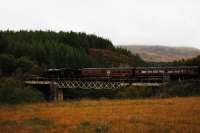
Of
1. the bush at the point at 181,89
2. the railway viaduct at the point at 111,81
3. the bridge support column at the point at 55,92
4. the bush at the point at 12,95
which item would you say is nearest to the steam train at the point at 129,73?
the railway viaduct at the point at 111,81

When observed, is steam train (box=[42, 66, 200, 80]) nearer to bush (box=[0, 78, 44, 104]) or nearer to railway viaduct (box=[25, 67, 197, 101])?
railway viaduct (box=[25, 67, 197, 101])

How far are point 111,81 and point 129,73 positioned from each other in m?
3.52

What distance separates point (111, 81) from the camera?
2808 inches

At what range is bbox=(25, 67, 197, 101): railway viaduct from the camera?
66.6 m

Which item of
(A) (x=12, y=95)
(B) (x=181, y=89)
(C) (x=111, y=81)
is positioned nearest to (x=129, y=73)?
(C) (x=111, y=81)

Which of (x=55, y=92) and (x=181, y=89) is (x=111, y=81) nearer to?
(x=55, y=92)

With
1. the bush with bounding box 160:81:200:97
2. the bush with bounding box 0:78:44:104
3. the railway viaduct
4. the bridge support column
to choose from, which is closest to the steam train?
the railway viaduct

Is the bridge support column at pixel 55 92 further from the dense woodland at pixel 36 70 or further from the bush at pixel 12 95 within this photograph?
the bush at pixel 12 95

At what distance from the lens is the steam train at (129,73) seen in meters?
66.2

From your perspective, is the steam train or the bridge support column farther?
the bridge support column

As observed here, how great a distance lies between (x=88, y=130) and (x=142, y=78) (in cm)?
4451

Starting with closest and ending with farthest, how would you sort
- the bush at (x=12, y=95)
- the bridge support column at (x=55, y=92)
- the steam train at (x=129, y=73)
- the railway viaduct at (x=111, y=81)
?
the bush at (x=12, y=95), the steam train at (x=129, y=73), the railway viaduct at (x=111, y=81), the bridge support column at (x=55, y=92)

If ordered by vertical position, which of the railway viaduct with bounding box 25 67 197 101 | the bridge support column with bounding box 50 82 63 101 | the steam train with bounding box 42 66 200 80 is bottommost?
the bridge support column with bounding box 50 82 63 101

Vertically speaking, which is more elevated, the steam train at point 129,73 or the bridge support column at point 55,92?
the steam train at point 129,73
